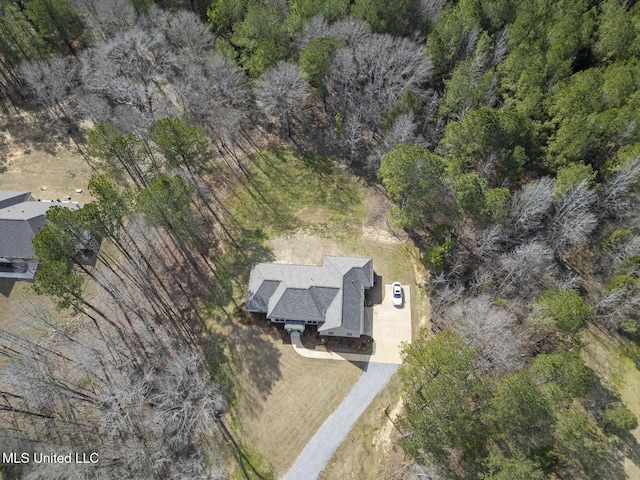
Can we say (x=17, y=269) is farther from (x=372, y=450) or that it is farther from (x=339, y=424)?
(x=372, y=450)

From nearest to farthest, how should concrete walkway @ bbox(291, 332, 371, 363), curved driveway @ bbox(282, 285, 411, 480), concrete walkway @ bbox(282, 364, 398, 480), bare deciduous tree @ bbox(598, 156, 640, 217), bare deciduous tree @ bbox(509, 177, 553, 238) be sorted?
concrete walkway @ bbox(282, 364, 398, 480) → curved driveway @ bbox(282, 285, 411, 480) → concrete walkway @ bbox(291, 332, 371, 363) → bare deciduous tree @ bbox(598, 156, 640, 217) → bare deciduous tree @ bbox(509, 177, 553, 238)

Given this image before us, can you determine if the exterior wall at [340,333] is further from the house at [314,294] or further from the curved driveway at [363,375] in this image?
the curved driveway at [363,375]

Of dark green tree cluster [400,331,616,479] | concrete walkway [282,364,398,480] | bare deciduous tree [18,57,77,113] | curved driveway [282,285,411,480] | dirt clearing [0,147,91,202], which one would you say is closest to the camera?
dark green tree cluster [400,331,616,479]

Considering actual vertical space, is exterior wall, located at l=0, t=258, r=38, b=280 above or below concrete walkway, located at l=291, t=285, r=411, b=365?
above

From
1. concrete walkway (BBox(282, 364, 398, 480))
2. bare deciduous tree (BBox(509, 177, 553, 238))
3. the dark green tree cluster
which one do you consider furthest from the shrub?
concrete walkway (BBox(282, 364, 398, 480))

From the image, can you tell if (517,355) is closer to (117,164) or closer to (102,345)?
(102,345)

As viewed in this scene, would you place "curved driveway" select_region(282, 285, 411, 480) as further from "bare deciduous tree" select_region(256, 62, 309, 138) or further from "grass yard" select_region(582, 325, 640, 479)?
"bare deciduous tree" select_region(256, 62, 309, 138)
